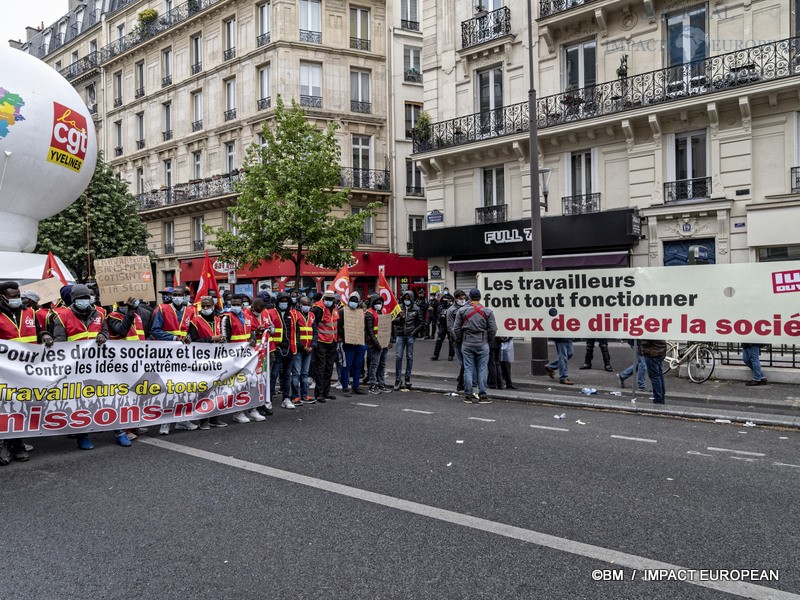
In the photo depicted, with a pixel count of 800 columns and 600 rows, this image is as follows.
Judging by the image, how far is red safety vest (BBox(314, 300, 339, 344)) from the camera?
34.3ft

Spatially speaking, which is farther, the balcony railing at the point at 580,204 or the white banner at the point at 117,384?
the balcony railing at the point at 580,204

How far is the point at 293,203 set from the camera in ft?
67.4

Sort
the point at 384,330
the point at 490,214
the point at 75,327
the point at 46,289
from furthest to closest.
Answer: the point at 490,214
the point at 384,330
the point at 46,289
the point at 75,327

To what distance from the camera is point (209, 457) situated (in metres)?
6.70

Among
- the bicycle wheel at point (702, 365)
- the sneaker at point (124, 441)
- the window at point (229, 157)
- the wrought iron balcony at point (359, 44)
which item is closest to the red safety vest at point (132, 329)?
the sneaker at point (124, 441)

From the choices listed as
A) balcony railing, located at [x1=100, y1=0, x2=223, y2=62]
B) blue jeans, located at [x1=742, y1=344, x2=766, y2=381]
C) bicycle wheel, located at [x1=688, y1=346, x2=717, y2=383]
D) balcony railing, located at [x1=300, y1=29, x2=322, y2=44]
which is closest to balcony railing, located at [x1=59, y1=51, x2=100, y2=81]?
balcony railing, located at [x1=100, y1=0, x2=223, y2=62]

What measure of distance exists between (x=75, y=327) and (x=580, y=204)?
54.4ft

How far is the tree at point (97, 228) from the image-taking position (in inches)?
983

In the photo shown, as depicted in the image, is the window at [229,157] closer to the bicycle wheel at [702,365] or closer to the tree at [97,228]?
the tree at [97,228]

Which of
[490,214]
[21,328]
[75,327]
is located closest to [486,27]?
[490,214]

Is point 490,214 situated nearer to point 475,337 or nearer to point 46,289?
point 475,337

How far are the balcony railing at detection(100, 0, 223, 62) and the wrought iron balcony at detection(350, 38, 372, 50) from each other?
23.8 ft

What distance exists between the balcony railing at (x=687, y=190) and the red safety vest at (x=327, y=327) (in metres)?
12.5

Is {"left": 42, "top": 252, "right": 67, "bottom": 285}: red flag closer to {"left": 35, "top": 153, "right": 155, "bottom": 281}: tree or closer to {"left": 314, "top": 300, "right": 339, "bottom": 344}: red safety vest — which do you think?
{"left": 314, "top": 300, "right": 339, "bottom": 344}: red safety vest
